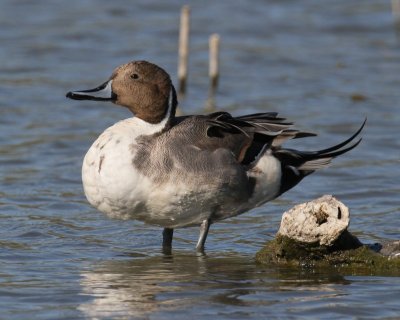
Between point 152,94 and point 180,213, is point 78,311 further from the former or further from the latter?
point 152,94

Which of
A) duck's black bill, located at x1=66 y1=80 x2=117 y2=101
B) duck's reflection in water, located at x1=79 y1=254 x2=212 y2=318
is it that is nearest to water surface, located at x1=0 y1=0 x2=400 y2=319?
duck's reflection in water, located at x1=79 y1=254 x2=212 y2=318

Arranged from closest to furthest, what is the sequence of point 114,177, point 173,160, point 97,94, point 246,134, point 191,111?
point 114,177 < point 173,160 < point 97,94 < point 246,134 < point 191,111

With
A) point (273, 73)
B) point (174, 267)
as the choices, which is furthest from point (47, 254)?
point (273, 73)

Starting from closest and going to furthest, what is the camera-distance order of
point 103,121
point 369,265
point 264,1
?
point 369,265, point 103,121, point 264,1

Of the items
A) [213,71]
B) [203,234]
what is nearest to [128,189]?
[203,234]

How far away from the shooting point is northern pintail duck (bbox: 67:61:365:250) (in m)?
6.23

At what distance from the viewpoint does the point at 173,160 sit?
6320 millimetres

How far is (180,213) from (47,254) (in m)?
0.83

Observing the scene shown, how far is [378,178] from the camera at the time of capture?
29.3 feet

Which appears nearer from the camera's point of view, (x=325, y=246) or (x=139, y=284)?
(x=139, y=284)

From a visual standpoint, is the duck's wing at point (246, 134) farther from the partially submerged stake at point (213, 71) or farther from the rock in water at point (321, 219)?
the partially submerged stake at point (213, 71)

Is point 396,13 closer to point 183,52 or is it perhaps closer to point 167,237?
point 183,52

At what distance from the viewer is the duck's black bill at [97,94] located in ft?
21.3

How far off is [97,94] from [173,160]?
2.08 ft
